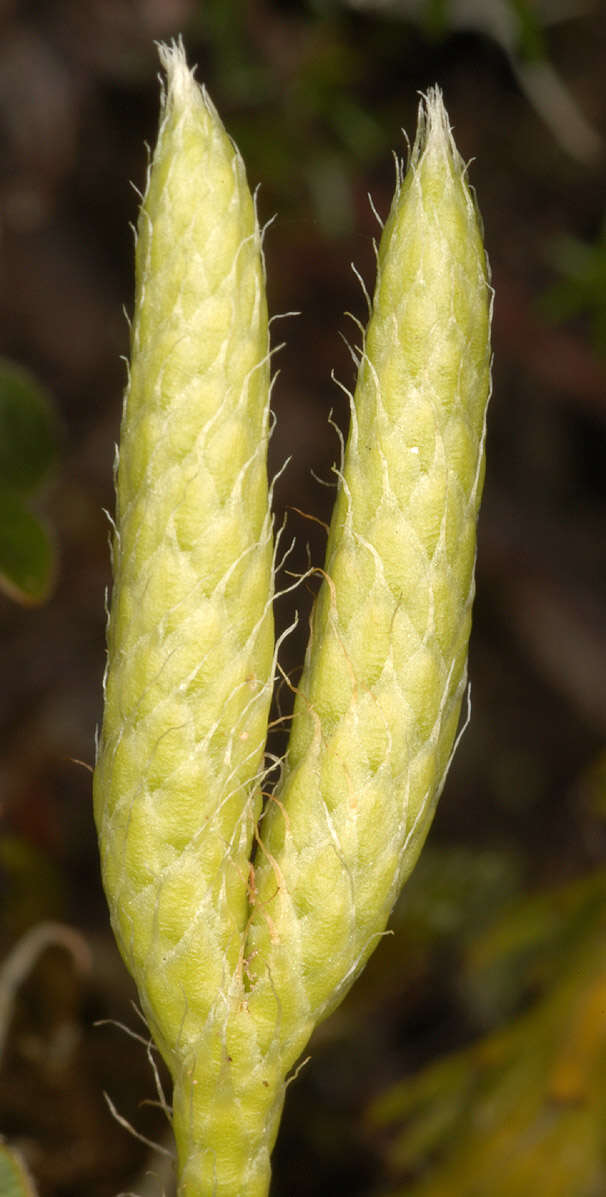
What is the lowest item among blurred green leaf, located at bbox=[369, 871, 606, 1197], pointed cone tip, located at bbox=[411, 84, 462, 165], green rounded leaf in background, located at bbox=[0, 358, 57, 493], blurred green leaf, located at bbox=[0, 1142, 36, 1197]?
blurred green leaf, located at bbox=[369, 871, 606, 1197]

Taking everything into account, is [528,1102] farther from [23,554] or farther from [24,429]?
[24,429]

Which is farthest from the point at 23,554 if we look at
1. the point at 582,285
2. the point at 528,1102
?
the point at 582,285

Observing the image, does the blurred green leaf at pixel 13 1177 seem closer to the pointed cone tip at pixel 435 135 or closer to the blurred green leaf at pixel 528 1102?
the blurred green leaf at pixel 528 1102

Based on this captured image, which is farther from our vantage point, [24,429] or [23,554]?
[24,429]

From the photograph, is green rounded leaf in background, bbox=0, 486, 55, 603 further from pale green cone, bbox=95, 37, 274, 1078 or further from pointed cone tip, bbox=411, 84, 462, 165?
pointed cone tip, bbox=411, 84, 462, 165

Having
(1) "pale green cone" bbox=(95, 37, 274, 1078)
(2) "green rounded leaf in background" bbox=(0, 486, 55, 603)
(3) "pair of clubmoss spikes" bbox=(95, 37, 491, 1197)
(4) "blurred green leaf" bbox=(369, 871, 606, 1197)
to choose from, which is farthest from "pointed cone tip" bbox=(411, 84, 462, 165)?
(4) "blurred green leaf" bbox=(369, 871, 606, 1197)
